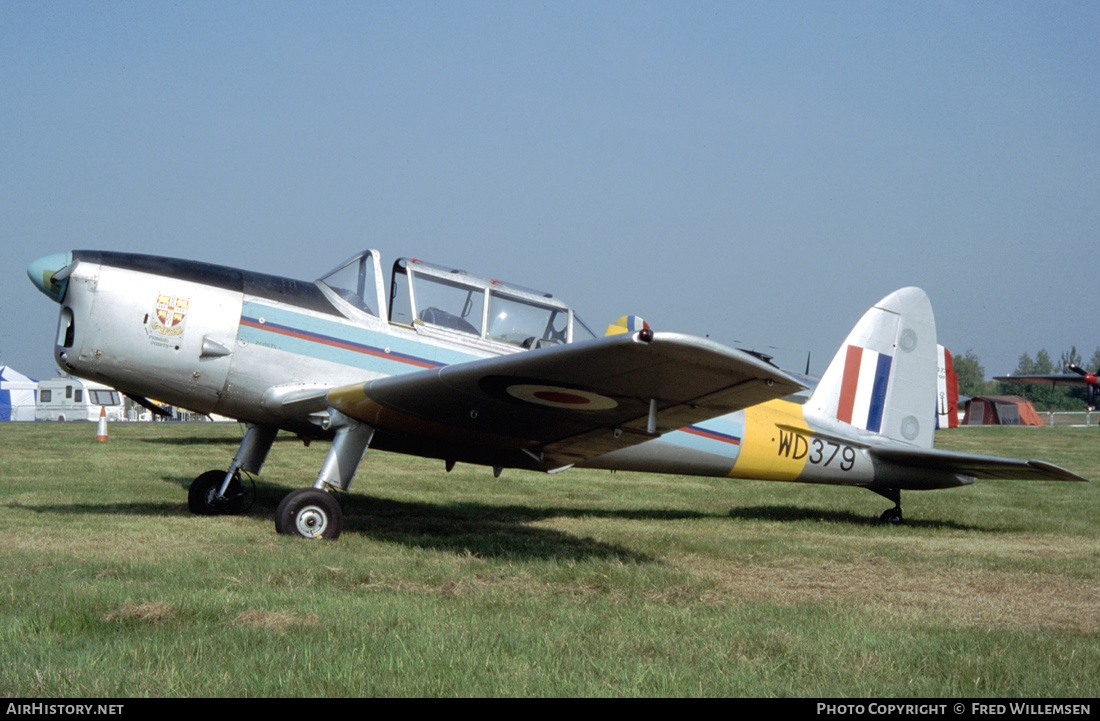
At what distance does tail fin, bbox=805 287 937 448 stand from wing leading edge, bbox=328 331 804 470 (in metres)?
3.26

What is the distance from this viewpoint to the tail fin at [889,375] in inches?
344

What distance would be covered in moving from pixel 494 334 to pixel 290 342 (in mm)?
1717

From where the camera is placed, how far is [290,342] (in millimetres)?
6641

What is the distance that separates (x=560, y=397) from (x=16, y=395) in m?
49.1

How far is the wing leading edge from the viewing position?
4.39 meters

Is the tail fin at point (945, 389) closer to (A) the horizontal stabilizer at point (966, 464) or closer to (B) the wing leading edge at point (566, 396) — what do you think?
(A) the horizontal stabilizer at point (966, 464)

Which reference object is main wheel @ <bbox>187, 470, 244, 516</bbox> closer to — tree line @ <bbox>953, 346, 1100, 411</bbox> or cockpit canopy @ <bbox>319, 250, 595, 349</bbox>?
cockpit canopy @ <bbox>319, 250, 595, 349</bbox>

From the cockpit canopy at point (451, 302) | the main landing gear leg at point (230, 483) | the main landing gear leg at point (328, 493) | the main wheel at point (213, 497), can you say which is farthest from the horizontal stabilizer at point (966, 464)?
the main wheel at point (213, 497)

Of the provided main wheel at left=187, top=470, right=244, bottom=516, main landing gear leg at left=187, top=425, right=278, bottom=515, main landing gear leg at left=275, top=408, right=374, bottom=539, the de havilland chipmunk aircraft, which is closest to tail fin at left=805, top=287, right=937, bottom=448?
the de havilland chipmunk aircraft

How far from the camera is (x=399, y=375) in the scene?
20.2 feet

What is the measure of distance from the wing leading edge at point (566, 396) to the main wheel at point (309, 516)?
685 mm

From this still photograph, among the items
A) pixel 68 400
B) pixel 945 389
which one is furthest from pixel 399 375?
pixel 68 400

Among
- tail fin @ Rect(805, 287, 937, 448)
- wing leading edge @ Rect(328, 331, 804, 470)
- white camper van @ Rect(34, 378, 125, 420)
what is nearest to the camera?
wing leading edge @ Rect(328, 331, 804, 470)

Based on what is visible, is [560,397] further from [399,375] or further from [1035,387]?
[1035,387]
